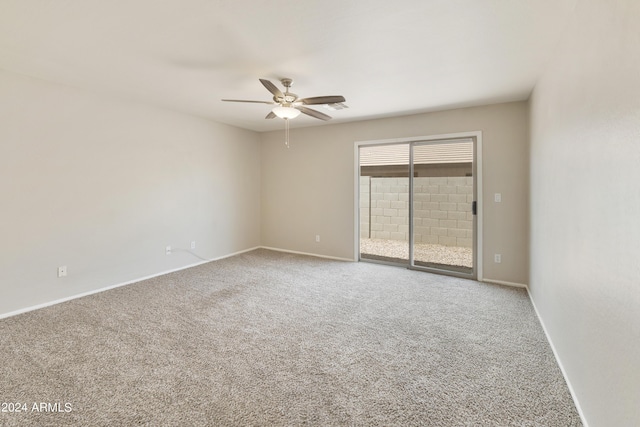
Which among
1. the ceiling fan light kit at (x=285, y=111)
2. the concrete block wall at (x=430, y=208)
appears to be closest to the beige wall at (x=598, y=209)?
the ceiling fan light kit at (x=285, y=111)

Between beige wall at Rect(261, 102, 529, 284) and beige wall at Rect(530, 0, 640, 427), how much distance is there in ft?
5.30

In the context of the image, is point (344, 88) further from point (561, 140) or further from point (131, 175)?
point (131, 175)

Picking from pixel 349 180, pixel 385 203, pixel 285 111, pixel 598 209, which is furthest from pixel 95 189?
pixel 598 209

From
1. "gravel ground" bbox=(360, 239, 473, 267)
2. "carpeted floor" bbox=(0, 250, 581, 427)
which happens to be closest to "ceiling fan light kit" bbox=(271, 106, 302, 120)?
"carpeted floor" bbox=(0, 250, 581, 427)

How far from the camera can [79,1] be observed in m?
1.85

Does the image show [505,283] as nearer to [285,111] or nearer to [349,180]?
[349,180]

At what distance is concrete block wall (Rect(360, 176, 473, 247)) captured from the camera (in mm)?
4773

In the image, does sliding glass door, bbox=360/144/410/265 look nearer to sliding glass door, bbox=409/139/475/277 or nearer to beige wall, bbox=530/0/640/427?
sliding glass door, bbox=409/139/475/277

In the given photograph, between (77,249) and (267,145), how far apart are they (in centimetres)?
363

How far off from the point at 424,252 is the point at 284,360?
11.8 feet

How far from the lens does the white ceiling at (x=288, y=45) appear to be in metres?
1.93

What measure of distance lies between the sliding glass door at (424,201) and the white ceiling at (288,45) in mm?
1116

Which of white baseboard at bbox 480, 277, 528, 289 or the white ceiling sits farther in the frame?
white baseboard at bbox 480, 277, 528, 289

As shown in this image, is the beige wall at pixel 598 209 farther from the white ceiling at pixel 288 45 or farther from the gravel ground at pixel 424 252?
the gravel ground at pixel 424 252
